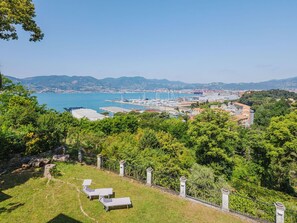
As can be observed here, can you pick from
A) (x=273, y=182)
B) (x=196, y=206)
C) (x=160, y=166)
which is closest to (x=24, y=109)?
(x=160, y=166)

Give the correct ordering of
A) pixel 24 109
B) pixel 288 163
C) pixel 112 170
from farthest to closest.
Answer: pixel 288 163 → pixel 24 109 → pixel 112 170

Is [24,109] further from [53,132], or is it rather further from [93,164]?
[93,164]

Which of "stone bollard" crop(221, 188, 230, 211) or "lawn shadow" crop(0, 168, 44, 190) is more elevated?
"stone bollard" crop(221, 188, 230, 211)

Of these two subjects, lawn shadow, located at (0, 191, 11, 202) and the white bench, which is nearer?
the white bench

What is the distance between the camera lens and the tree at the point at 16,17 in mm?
9266

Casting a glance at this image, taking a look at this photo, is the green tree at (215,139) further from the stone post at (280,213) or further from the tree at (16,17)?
the tree at (16,17)

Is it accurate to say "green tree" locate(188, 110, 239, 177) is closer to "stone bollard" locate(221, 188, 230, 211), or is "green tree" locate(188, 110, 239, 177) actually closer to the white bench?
"stone bollard" locate(221, 188, 230, 211)

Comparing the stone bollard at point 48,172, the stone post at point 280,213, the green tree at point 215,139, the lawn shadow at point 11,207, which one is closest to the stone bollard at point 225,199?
the stone post at point 280,213

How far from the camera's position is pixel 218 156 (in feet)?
68.9

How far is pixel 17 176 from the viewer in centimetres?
1244

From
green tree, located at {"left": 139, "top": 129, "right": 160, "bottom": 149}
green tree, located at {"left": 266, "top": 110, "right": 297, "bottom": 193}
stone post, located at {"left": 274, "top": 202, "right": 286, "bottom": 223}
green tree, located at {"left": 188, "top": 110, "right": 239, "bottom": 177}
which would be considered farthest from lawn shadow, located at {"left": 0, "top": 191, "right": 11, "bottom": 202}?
green tree, located at {"left": 266, "top": 110, "right": 297, "bottom": 193}

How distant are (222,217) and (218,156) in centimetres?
1258

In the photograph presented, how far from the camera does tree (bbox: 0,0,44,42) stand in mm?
9266

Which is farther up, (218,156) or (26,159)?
(26,159)
